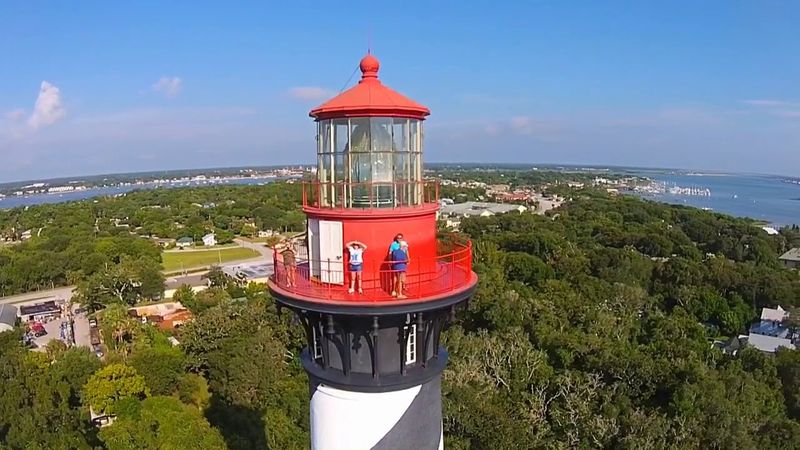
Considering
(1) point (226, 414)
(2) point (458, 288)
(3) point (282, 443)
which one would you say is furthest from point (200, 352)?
(2) point (458, 288)

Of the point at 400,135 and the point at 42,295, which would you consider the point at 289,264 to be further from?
the point at 42,295

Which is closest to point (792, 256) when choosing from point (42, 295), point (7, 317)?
point (7, 317)

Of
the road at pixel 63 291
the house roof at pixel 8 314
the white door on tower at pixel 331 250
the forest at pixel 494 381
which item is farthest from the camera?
the road at pixel 63 291

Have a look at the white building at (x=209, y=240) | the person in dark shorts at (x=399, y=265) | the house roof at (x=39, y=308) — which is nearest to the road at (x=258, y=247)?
the white building at (x=209, y=240)

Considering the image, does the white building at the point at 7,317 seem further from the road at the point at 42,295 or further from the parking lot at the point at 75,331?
the road at the point at 42,295

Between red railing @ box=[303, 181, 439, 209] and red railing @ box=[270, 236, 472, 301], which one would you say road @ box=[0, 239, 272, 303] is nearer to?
red railing @ box=[270, 236, 472, 301]

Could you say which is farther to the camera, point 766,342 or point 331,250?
point 766,342

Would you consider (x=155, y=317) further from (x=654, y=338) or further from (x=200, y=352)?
(x=654, y=338)
